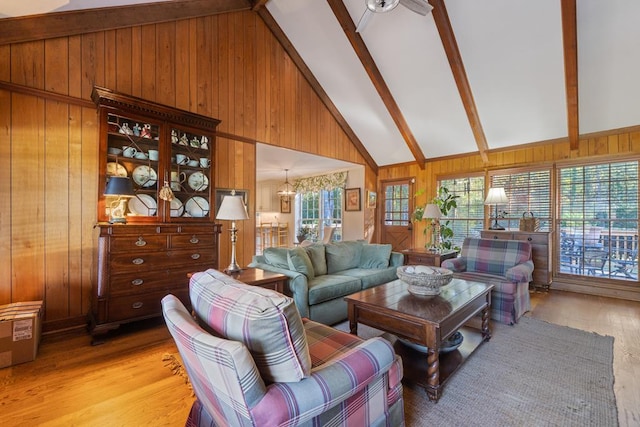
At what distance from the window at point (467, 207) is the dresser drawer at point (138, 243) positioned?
17.5ft

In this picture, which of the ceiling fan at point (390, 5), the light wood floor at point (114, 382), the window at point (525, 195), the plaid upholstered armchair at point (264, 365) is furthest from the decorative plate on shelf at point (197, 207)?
the window at point (525, 195)

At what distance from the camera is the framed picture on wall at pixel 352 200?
6.96m

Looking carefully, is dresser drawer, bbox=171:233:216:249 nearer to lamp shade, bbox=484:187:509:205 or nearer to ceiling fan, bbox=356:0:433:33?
ceiling fan, bbox=356:0:433:33

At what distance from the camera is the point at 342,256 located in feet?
12.3

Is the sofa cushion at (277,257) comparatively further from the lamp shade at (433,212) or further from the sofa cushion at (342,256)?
the lamp shade at (433,212)

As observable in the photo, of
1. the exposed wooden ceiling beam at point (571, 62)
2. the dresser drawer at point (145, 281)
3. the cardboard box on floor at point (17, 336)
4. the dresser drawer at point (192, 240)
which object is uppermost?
the exposed wooden ceiling beam at point (571, 62)

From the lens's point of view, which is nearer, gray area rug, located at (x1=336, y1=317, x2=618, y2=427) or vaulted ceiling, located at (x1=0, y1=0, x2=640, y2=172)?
gray area rug, located at (x1=336, y1=317, x2=618, y2=427)

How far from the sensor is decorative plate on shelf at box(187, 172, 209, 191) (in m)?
3.45

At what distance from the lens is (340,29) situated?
14.3 ft

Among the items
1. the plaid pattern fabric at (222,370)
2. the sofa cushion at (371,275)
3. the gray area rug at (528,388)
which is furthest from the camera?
the sofa cushion at (371,275)

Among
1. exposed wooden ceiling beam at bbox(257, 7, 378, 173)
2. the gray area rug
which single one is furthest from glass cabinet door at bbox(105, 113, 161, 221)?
the gray area rug

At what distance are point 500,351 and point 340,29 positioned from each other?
461cm

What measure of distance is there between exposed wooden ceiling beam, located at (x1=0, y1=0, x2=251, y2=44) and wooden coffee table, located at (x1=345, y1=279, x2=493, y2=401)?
3768 millimetres

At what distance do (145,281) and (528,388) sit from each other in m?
3.29
